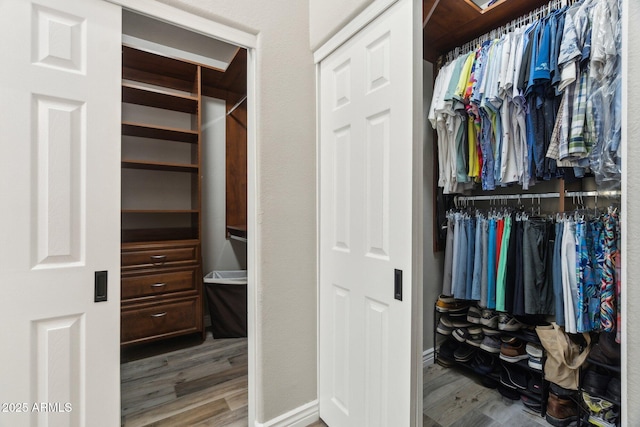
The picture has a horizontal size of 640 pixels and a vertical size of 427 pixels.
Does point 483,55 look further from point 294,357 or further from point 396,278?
point 294,357

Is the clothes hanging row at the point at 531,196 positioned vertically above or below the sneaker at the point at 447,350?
above

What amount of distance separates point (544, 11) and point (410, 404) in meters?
2.31

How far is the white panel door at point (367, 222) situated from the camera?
1.14 metres

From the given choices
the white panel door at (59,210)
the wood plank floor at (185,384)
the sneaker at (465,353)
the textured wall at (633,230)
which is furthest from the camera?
the sneaker at (465,353)

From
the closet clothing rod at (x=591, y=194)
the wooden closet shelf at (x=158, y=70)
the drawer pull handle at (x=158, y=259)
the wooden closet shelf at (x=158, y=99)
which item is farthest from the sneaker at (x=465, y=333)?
the wooden closet shelf at (x=158, y=70)

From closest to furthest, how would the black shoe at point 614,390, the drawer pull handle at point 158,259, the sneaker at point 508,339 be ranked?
1. the black shoe at point 614,390
2. the sneaker at point 508,339
3. the drawer pull handle at point 158,259

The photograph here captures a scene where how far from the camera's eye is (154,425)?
1603 millimetres

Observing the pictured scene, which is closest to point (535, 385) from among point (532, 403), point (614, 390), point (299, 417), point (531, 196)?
point (532, 403)

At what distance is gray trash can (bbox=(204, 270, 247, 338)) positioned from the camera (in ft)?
8.78

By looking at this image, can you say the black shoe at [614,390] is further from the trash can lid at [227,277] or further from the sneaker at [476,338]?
the trash can lid at [227,277]

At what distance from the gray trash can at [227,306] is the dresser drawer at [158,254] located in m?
0.34

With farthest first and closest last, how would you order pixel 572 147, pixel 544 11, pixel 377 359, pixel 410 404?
pixel 544 11 → pixel 572 147 → pixel 377 359 → pixel 410 404

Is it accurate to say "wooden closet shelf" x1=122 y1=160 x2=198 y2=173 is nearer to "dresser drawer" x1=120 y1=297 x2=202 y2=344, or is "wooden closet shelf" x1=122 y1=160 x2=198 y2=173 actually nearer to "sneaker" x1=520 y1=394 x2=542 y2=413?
"dresser drawer" x1=120 y1=297 x2=202 y2=344

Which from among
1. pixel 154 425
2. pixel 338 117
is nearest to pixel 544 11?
pixel 338 117
